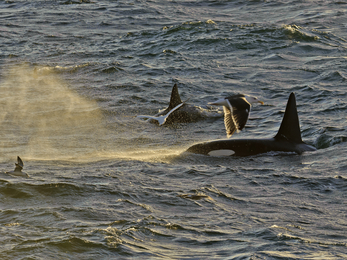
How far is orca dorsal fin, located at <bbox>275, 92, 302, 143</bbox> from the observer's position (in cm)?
1065

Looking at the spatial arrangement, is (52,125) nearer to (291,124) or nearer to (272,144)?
(272,144)

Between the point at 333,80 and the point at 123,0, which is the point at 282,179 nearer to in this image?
the point at 333,80

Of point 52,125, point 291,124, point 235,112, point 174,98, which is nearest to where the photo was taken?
point 235,112

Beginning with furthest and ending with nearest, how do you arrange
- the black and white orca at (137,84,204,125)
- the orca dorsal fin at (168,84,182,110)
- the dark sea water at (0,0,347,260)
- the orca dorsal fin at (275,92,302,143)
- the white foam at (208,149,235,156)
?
the orca dorsal fin at (168,84,182,110) < the black and white orca at (137,84,204,125) < the white foam at (208,149,235,156) < the orca dorsal fin at (275,92,302,143) < the dark sea water at (0,0,347,260)

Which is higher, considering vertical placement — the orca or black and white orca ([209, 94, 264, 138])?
black and white orca ([209, 94, 264, 138])

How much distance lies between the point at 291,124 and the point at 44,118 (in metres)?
8.16

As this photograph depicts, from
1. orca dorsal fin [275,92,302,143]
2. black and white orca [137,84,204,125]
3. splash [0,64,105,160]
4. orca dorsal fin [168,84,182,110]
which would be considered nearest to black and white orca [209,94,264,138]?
orca dorsal fin [275,92,302,143]

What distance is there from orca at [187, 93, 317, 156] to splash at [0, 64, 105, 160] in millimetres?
3026

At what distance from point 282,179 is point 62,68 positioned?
15737 mm

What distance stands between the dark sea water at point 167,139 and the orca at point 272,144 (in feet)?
0.98

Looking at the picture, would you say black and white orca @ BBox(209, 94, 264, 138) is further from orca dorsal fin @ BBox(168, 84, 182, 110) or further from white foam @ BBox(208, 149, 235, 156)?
orca dorsal fin @ BBox(168, 84, 182, 110)

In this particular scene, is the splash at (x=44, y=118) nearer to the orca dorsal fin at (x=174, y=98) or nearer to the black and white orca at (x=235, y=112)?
the orca dorsal fin at (x=174, y=98)

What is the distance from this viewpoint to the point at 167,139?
1323 cm

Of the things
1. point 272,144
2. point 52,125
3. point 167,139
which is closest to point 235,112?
point 272,144
